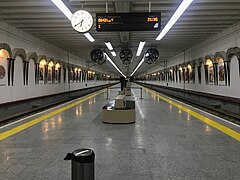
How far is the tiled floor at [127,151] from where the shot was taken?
344cm

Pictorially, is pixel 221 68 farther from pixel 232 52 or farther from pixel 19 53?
pixel 19 53

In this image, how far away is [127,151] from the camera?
14.6ft

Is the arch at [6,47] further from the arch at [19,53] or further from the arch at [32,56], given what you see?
the arch at [32,56]

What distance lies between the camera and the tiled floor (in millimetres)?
3436

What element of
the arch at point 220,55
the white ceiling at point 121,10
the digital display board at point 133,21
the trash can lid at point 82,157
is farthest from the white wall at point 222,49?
the trash can lid at point 82,157

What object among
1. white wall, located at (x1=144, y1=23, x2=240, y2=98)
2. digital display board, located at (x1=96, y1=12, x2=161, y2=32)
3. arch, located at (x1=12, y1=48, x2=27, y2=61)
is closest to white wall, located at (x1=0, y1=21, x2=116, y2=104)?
arch, located at (x1=12, y1=48, x2=27, y2=61)

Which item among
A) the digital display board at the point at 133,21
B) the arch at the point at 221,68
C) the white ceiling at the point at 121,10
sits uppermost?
the white ceiling at the point at 121,10

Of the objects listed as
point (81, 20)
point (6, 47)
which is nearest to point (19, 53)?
point (6, 47)

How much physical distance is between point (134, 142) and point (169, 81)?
19.8m

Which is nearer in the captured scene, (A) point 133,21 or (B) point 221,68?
(A) point 133,21

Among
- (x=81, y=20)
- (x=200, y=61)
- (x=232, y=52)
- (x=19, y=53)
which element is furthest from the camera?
→ (x=200, y=61)

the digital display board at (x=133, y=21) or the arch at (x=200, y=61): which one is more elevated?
the digital display board at (x=133, y=21)

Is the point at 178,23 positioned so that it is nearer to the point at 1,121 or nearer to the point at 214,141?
the point at 214,141

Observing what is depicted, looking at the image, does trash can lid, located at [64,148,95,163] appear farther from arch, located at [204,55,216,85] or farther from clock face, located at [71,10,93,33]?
arch, located at [204,55,216,85]
